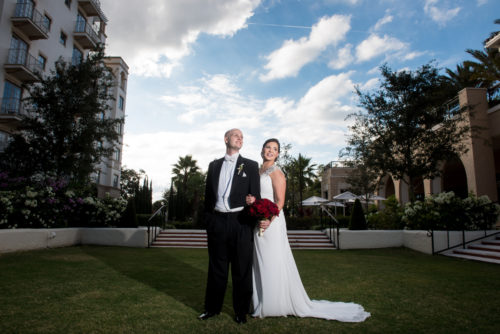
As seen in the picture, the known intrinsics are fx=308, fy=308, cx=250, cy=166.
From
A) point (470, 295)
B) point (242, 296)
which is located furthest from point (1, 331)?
point (470, 295)

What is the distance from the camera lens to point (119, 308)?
3852mm

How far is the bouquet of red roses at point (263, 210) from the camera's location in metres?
3.32

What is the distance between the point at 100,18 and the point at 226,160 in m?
31.3

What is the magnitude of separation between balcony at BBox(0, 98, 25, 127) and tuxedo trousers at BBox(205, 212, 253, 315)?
61.2 ft

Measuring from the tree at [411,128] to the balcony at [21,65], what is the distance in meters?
19.0

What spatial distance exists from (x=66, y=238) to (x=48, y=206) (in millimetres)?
1367

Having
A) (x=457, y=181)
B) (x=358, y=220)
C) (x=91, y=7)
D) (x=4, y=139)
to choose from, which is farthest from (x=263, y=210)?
(x=91, y=7)

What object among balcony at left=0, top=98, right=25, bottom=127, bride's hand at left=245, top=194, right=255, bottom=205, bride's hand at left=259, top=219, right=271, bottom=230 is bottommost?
bride's hand at left=259, top=219, right=271, bottom=230

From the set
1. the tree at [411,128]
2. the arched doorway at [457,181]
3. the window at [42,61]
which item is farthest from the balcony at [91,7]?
the arched doorway at [457,181]

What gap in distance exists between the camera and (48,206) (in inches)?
451

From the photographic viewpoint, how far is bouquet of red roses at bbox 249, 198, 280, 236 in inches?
131

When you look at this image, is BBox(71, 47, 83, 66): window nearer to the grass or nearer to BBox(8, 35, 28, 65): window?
BBox(8, 35, 28, 65): window

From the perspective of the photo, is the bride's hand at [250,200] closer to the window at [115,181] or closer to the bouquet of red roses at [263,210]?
the bouquet of red roses at [263,210]

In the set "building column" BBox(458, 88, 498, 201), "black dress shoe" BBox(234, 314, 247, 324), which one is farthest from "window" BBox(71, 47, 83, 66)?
"building column" BBox(458, 88, 498, 201)
